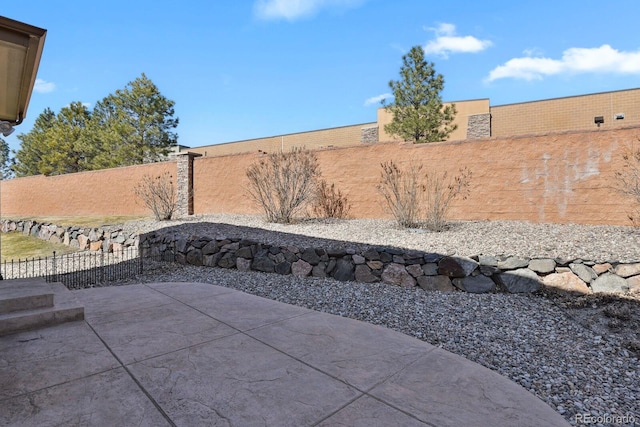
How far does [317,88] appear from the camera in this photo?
14.3 metres

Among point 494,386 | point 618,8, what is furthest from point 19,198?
point 618,8

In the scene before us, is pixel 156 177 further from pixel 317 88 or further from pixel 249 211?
pixel 317 88

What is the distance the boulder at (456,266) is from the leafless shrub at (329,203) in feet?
16.2

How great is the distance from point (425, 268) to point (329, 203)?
5200mm

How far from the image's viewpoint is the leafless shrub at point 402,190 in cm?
814

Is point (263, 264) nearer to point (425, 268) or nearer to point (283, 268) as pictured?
point (283, 268)

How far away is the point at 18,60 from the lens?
3.27m

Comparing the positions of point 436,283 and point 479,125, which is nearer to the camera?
point 436,283

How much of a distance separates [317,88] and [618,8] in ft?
31.5

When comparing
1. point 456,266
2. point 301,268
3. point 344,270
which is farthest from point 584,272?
point 301,268

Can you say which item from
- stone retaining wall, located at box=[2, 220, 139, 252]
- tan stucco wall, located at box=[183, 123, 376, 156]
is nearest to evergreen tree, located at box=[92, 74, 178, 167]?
tan stucco wall, located at box=[183, 123, 376, 156]

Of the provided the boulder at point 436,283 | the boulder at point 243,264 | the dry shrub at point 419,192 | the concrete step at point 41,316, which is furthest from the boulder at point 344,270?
the concrete step at point 41,316

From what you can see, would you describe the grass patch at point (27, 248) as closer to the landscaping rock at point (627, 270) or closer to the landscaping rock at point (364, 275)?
the landscaping rock at point (364, 275)

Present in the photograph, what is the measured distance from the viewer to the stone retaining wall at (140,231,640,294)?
4715 millimetres
